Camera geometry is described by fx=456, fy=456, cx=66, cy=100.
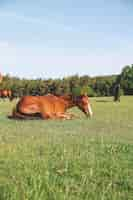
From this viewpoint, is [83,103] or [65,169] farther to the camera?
[83,103]

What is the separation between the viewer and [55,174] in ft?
18.5

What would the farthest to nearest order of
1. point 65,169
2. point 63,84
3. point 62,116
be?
point 63,84 < point 62,116 < point 65,169

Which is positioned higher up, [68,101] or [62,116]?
[68,101]

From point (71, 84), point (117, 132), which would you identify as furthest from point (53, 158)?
point (71, 84)

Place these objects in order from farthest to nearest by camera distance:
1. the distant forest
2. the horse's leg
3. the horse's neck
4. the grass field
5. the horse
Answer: the distant forest, the horse's neck, the horse, the horse's leg, the grass field

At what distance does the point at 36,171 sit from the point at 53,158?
94cm

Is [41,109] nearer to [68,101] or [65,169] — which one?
[68,101]

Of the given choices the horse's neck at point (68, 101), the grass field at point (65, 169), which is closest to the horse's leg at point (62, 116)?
the horse's neck at point (68, 101)

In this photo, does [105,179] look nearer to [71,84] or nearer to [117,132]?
[117,132]

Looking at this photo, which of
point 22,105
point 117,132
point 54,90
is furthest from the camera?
point 54,90

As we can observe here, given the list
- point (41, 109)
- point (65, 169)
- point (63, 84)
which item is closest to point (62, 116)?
point (41, 109)

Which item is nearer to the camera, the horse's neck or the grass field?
the grass field

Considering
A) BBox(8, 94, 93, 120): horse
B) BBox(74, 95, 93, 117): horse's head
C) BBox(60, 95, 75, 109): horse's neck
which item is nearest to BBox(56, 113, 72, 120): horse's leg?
BBox(8, 94, 93, 120): horse

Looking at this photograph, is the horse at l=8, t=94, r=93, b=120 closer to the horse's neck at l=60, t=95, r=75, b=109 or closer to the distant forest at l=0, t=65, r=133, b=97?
the horse's neck at l=60, t=95, r=75, b=109
